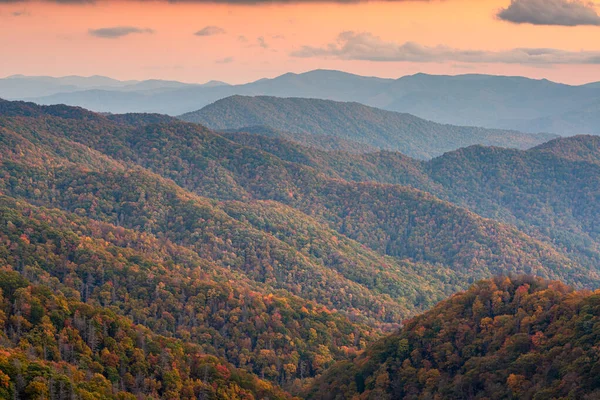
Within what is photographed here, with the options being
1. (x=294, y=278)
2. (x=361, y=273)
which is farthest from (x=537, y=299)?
(x=361, y=273)

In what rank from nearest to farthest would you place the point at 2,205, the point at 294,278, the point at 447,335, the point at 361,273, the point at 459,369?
1. the point at 459,369
2. the point at 447,335
3. the point at 2,205
4. the point at 294,278
5. the point at 361,273

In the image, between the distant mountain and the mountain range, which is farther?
the mountain range

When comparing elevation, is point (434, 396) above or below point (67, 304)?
below

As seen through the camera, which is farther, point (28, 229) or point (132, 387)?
point (28, 229)

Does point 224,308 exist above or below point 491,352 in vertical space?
below

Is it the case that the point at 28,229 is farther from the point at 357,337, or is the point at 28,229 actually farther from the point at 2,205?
the point at 357,337

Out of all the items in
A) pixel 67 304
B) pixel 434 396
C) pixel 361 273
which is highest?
pixel 67 304

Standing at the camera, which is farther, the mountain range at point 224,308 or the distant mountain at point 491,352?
the mountain range at point 224,308

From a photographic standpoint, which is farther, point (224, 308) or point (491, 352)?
point (224, 308)
